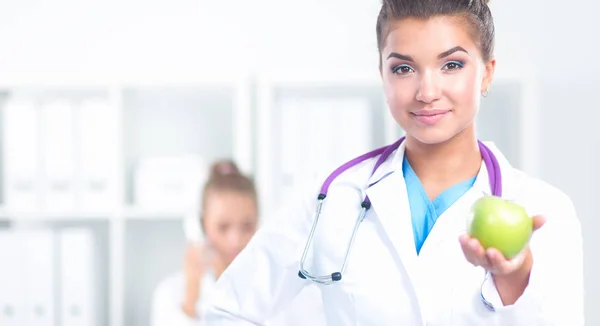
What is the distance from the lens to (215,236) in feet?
10.1

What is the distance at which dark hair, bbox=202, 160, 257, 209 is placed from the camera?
121 inches

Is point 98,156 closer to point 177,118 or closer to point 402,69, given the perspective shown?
point 177,118

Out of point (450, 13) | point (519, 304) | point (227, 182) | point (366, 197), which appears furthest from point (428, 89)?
point (227, 182)

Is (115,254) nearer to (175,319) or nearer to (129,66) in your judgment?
(175,319)

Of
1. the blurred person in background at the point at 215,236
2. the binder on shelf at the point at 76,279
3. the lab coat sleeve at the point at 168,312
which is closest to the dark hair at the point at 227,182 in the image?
the blurred person in background at the point at 215,236

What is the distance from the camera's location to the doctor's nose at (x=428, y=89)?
4.15ft

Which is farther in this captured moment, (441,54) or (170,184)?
(170,184)

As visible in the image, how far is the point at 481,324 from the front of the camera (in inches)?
48.6

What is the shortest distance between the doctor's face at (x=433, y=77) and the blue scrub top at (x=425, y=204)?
0.10m

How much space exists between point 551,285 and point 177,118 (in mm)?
2729

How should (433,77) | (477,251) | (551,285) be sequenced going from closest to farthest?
(477,251)
(551,285)
(433,77)

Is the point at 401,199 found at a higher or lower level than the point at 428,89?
lower

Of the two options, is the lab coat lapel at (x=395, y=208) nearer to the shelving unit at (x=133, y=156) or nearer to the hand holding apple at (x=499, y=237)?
the hand holding apple at (x=499, y=237)

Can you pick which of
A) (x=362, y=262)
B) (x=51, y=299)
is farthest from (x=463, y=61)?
(x=51, y=299)
